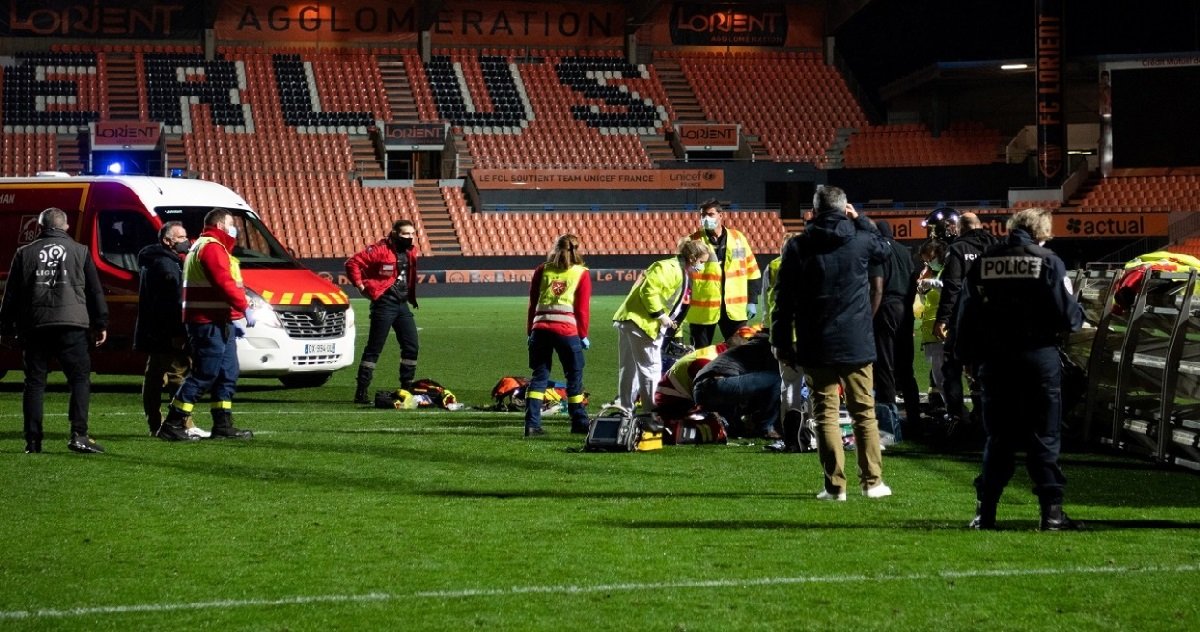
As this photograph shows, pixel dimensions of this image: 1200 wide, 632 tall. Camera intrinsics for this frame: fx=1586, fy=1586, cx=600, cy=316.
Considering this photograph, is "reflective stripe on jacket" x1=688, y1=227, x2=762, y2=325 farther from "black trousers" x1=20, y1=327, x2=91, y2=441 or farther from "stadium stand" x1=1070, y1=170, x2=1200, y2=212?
"stadium stand" x1=1070, y1=170, x2=1200, y2=212

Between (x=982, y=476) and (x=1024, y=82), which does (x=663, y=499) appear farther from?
(x=1024, y=82)

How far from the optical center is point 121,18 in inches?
2050

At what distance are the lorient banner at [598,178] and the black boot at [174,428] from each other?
35496 mm

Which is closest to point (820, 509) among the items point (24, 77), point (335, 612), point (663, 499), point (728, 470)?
point (663, 499)

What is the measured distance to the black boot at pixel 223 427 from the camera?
12.5 m

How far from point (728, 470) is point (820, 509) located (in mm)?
1877

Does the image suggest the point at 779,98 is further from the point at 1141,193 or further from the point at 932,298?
the point at 932,298

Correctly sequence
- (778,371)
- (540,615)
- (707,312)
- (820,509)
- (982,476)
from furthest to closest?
(707,312)
(778,371)
(820,509)
(982,476)
(540,615)

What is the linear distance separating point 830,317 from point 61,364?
5.73 m

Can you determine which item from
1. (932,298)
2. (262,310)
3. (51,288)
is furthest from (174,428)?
(932,298)

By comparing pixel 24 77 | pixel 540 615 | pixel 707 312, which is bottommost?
pixel 540 615

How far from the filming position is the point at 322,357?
1720cm

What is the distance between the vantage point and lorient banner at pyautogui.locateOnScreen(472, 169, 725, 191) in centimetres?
4772

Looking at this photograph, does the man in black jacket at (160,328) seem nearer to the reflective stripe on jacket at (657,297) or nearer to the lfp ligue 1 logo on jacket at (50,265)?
the lfp ligue 1 logo on jacket at (50,265)
